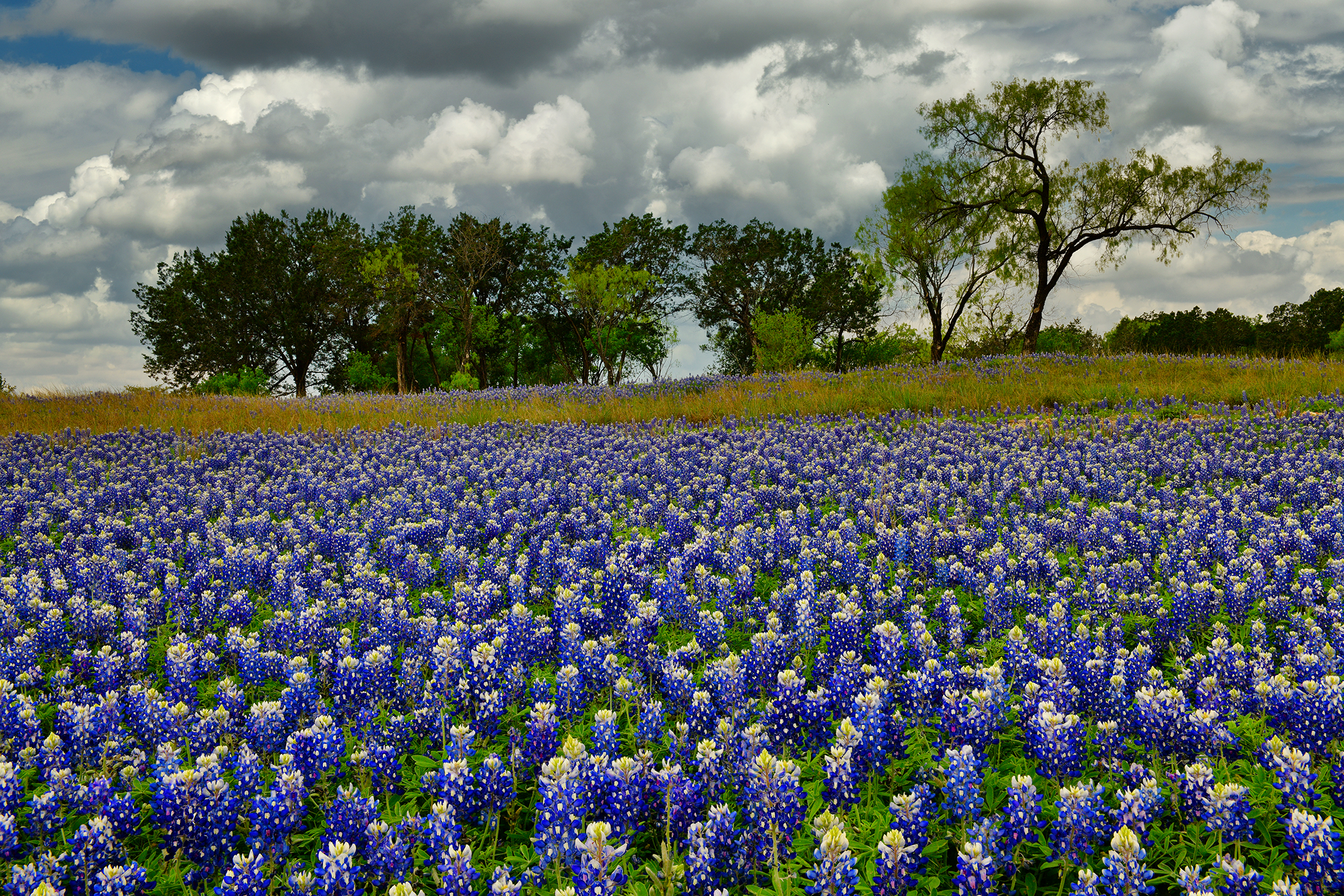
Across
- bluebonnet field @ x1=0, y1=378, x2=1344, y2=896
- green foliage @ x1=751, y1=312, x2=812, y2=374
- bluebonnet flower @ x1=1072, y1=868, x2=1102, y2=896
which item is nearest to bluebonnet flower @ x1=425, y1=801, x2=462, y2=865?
bluebonnet field @ x1=0, y1=378, x2=1344, y2=896

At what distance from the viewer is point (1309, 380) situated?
17.3 m

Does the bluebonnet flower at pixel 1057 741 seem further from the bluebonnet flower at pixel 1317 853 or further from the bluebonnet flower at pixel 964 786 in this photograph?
the bluebonnet flower at pixel 1317 853

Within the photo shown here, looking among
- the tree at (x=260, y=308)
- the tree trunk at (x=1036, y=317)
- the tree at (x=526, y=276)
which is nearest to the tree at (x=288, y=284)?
the tree at (x=260, y=308)

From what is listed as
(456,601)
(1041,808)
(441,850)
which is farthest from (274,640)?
(1041,808)

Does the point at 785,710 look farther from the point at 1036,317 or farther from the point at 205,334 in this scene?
the point at 205,334

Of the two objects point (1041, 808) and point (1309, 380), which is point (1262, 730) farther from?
point (1309, 380)

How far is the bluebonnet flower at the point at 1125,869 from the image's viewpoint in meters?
2.39

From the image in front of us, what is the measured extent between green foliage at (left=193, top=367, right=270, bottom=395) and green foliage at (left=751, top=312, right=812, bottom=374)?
1442 inches

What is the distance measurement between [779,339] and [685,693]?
2390 inches

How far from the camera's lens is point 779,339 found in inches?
2482

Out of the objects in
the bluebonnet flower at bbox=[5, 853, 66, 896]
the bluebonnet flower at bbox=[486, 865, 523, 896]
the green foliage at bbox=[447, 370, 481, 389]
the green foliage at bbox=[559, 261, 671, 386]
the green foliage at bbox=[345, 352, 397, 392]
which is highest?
the green foliage at bbox=[559, 261, 671, 386]

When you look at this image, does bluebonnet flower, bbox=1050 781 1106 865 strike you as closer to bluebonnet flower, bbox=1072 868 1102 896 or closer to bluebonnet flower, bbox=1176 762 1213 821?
bluebonnet flower, bbox=1072 868 1102 896

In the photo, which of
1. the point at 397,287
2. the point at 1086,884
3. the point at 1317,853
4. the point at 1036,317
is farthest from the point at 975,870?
the point at 397,287

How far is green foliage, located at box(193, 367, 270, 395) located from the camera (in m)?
52.3
